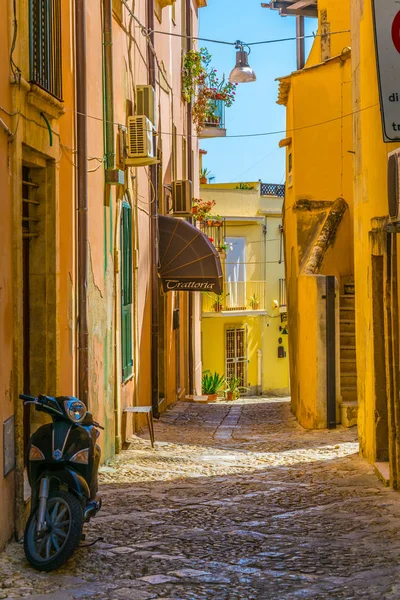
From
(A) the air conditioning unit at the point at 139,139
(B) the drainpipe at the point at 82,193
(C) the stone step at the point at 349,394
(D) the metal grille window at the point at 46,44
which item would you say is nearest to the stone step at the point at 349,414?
(C) the stone step at the point at 349,394

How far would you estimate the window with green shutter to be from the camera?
483 inches

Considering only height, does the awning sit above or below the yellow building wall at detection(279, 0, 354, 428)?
below

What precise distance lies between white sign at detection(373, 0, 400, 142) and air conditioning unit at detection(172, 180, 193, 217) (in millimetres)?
12467

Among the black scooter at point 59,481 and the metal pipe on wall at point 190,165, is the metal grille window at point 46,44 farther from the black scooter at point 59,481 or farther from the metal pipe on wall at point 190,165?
the metal pipe on wall at point 190,165

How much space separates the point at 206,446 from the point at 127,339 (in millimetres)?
1818

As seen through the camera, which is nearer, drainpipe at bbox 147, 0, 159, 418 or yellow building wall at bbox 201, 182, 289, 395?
drainpipe at bbox 147, 0, 159, 418

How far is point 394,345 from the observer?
27.0 feet

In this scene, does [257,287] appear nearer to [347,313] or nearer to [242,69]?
[242,69]

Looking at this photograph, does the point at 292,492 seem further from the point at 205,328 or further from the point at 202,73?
the point at 205,328

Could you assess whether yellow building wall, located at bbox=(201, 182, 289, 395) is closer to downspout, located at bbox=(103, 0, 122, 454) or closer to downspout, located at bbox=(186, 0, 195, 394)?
downspout, located at bbox=(186, 0, 195, 394)

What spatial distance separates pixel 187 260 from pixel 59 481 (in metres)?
10.7

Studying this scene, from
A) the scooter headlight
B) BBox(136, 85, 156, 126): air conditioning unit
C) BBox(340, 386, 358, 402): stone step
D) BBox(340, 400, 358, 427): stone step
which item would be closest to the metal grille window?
the scooter headlight

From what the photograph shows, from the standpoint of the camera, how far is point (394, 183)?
23.3ft

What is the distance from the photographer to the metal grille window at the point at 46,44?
7.26 m
